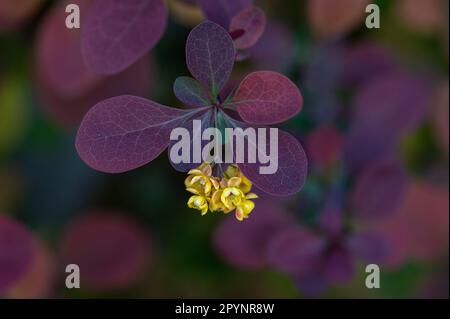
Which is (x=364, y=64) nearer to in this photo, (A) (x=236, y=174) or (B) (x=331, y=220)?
(B) (x=331, y=220)

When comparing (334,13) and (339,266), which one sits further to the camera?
(334,13)

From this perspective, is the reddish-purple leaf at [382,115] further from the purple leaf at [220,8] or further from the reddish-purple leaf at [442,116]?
the purple leaf at [220,8]

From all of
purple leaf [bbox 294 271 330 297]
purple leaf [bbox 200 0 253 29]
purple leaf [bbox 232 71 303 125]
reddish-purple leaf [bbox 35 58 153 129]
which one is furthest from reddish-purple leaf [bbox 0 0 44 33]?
purple leaf [bbox 294 271 330 297]

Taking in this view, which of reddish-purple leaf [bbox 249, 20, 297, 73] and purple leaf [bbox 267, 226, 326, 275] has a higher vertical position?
reddish-purple leaf [bbox 249, 20, 297, 73]

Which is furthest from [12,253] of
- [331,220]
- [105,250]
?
[331,220]

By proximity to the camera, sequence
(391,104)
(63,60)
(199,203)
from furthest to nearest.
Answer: (391,104), (63,60), (199,203)

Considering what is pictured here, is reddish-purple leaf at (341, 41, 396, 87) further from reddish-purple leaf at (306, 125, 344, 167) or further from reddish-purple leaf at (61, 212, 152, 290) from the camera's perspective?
reddish-purple leaf at (61, 212, 152, 290)
